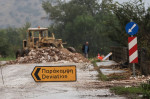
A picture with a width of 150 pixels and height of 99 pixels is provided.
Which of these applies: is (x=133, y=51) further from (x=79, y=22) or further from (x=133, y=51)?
→ (x=79, y=22)

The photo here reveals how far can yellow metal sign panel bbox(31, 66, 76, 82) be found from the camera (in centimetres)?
1326

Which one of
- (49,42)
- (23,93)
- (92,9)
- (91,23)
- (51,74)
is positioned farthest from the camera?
(92,9)

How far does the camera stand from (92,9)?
9156 cm

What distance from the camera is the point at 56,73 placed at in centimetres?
1330

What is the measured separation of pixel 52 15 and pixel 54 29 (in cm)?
344

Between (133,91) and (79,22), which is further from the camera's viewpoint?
(79,22)

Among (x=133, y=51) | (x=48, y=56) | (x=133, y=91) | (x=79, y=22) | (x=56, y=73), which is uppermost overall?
(x=79, y=22)

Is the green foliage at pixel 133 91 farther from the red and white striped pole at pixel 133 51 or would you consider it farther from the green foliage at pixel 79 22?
the green foliage at pixel 79 22

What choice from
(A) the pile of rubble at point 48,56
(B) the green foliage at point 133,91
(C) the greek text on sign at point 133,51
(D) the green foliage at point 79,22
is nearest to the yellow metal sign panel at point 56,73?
(B) the green foliage at point 133,91

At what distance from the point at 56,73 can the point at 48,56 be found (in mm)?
19488

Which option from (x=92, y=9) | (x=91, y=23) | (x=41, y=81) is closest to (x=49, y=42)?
(x=41, y=81)

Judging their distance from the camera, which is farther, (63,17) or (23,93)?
(63,17)

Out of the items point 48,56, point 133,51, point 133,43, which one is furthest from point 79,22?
point 133,51

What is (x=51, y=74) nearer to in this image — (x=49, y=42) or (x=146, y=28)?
(x=146, y=28)
